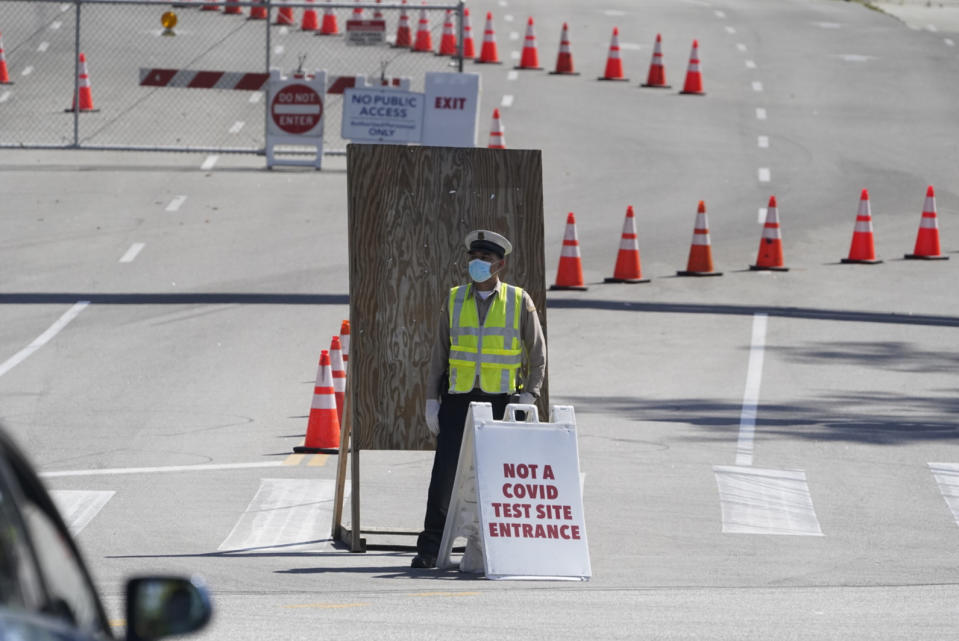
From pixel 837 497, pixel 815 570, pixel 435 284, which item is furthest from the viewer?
pixel 837 497

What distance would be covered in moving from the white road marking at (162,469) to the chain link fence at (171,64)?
41.1 ft

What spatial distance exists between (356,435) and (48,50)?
2680cm

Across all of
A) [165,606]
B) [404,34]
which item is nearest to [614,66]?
[404,34]

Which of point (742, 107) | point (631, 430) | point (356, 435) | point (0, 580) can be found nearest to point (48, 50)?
point (742, 107)

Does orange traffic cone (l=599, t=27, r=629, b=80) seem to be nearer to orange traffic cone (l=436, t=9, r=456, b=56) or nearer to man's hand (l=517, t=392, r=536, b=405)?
orange traffic cone (l=436, t=9, r=456, b=56)

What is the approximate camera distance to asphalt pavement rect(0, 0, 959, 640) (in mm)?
9602

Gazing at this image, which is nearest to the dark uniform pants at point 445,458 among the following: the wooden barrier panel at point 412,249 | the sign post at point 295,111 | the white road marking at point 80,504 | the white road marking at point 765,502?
the wooden barrier panel at point 412,249

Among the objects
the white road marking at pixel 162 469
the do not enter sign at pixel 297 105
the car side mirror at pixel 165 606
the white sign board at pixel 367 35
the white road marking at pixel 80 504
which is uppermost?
the car side mirror at pixel 165 606

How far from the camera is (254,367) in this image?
1628 cm

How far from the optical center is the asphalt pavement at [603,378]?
960 cm

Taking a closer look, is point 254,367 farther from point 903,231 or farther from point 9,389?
point 903,231

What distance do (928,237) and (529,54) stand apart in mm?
15317

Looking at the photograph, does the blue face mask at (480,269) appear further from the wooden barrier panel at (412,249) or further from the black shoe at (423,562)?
the black shoe at (423,562)

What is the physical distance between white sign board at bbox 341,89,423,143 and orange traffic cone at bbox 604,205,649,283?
564 cm
